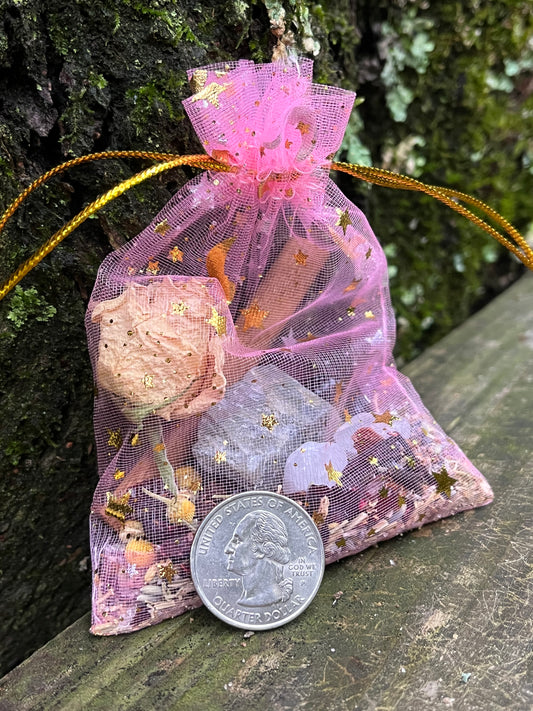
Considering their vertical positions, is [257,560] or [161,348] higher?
[161,348]

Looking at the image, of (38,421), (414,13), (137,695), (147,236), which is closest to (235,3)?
(147,236)

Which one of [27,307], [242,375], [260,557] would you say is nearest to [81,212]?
[27,307]

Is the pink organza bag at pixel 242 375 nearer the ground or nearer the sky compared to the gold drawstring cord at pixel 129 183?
nearer the ground

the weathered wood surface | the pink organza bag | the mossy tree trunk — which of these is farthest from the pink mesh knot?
the weathered wood surface

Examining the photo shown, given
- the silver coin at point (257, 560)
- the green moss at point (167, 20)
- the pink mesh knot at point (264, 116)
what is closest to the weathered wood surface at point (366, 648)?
the silver coin at point (257, 560)

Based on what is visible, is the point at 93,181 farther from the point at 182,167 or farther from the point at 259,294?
the point at 259,294

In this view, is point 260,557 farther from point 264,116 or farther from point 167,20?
point 167,20

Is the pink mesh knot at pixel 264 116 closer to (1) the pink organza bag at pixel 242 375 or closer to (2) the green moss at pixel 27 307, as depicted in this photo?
(1) the pink organza bag at pixel 242 375
